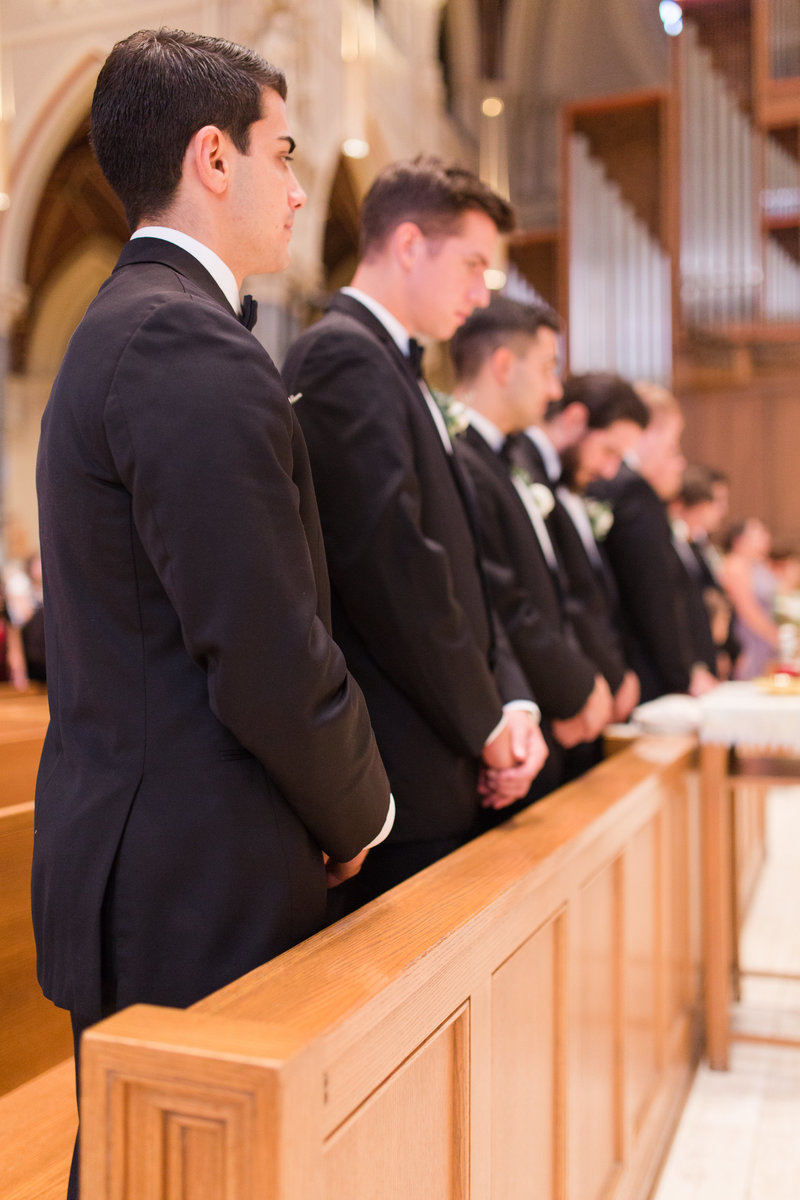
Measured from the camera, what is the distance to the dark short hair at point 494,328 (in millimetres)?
3098

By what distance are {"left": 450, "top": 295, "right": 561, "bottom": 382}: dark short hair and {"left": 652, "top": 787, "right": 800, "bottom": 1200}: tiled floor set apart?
81.6 inches

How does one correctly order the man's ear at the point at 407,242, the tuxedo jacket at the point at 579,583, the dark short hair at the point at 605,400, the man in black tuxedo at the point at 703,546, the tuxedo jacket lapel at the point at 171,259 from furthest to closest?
the man in black tuxedo at the point at 703,546, the dark short hair at the point at 605,400, the tuxedo jacket at the point at 579,583, the man's ear at the point at 407,242, the tuxedo jacket lapel at the point at 171,259

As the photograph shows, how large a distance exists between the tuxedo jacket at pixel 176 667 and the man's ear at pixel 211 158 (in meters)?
0.17

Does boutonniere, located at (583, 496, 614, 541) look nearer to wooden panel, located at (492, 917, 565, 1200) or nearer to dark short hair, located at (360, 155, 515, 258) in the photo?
dark short hair, located at (360, 155, 515, 258)

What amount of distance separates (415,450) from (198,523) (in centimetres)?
93

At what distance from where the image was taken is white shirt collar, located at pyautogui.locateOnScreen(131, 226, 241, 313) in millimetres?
1439

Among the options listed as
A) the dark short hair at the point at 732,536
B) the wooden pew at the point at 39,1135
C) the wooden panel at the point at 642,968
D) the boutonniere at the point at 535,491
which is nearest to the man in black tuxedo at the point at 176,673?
the wooden pew at the point at 39,1135

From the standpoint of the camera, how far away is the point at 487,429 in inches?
119

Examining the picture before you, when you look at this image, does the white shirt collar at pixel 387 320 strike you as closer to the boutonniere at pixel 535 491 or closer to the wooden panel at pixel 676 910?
the boutonniere at pixel 535 491

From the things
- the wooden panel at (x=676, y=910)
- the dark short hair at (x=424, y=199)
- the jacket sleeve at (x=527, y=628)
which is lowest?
the wooden panel at (x=676, y=910)

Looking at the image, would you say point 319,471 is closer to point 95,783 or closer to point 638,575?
point 95,783

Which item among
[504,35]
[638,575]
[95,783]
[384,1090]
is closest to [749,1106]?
[638,575]

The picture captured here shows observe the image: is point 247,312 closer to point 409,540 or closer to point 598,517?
point 409,540

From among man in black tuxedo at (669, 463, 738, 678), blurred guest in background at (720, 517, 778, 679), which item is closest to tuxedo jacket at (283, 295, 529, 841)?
man in black tuxedo at (669, 463, 738, 678)
